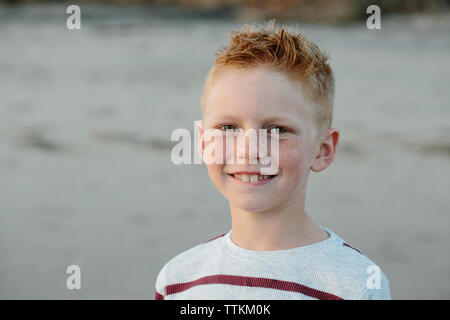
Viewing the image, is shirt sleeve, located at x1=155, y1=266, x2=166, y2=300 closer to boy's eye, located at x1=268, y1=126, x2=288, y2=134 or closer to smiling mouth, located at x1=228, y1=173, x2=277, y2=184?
smiling mouth, located at x1=228, y1=173, x2=277, y2=184

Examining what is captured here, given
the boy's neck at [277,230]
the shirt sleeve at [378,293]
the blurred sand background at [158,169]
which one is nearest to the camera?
the shirt sleeve at [378,293]

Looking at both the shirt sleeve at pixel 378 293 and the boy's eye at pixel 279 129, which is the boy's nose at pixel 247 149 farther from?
the shirt sleeve at pixel 378 293

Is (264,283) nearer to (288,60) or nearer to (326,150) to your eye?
(326,150)

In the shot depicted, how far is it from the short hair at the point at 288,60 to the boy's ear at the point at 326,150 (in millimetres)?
27

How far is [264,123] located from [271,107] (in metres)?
0.05

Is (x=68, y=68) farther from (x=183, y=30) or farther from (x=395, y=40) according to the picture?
(x=395, y=40)

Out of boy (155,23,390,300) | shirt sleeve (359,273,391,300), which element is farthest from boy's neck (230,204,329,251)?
shirt sleeve (359,273,391,300)

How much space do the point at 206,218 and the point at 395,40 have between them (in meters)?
7.48

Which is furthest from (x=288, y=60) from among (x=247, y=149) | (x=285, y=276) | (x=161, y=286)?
(x=161, y=286)

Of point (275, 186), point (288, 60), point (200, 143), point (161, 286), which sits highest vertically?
point (288, 60)

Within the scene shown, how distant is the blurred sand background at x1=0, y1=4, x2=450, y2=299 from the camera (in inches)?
167

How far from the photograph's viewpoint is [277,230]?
5.53ft

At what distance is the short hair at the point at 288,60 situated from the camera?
1.65 metres

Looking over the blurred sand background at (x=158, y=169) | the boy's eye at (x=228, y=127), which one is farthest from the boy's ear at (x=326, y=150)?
the blurred sand background at (x=158, y=169)
